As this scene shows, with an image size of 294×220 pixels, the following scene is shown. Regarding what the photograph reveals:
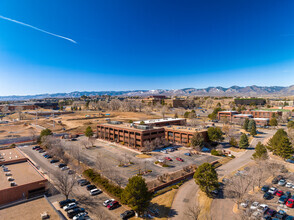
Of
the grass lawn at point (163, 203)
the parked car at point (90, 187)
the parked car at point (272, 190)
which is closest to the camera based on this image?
the grass lawn at point (163, 203)

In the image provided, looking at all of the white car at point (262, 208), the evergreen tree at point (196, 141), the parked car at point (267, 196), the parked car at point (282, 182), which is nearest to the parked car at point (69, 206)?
the white car at point (262, 208)

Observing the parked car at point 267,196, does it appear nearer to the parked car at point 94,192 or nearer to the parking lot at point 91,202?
the parking lot at point 91,202

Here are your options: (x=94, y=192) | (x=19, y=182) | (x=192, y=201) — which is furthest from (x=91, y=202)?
(x=192, y=201)

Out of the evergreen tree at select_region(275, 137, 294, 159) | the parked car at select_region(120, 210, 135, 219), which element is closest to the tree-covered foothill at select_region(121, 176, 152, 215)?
the parked car at select_region(120, 210, 135, 219)

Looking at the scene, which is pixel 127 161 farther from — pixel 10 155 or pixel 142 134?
pixel 10 155

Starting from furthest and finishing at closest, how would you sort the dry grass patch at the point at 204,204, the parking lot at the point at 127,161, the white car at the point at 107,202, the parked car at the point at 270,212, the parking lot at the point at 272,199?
the parking lot at the point at 127,161, the white car at the point at 107,202, the parking lot at the point at 272,199, the dry grass patch at the point at 204,204, the parked car at the point at 270,212

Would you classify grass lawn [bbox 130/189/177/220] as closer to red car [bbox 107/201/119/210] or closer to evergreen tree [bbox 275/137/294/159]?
red car [bbox 107/201/119/210]

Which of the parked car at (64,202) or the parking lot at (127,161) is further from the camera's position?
the parking lot at (127,161)
